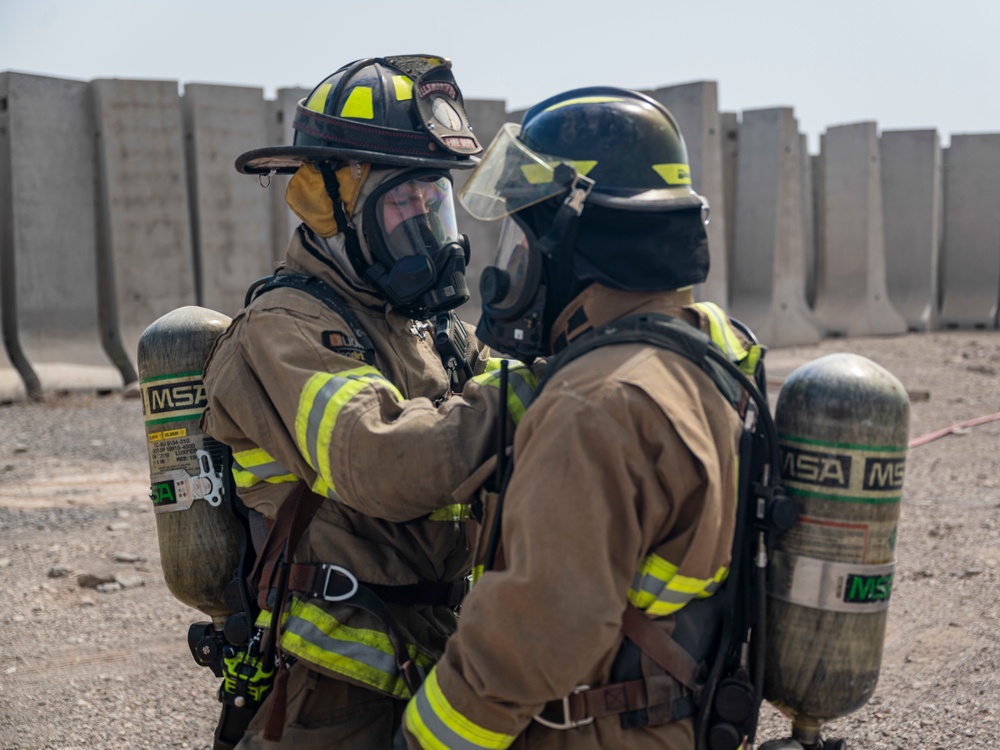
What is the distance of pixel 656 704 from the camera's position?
71.9 inches

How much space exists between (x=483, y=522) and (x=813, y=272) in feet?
45.1

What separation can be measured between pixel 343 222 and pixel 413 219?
177 mm

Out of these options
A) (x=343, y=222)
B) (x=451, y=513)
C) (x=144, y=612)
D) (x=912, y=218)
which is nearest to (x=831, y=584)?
(x=451, y=513)

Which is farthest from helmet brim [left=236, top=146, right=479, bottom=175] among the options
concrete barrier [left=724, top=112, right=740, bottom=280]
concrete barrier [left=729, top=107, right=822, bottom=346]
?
concrete barrier [left=724, top=112, right=740, bottom=280]

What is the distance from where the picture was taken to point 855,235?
46.2 feet

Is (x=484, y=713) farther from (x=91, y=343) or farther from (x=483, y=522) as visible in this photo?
(x=91, y=343)

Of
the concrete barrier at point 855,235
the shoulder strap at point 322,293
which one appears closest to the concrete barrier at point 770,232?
the concrete barrier at point 855,235

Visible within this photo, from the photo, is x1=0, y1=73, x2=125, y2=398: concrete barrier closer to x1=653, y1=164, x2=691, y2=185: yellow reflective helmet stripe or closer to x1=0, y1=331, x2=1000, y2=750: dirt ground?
x1=0, y1=331, x2=1000, y2=750: dirt ground

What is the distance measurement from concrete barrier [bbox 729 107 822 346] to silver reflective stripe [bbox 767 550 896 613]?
11.0 m

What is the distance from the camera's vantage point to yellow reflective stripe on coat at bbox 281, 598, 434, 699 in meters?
2.33

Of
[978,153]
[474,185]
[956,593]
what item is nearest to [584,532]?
[474,185]

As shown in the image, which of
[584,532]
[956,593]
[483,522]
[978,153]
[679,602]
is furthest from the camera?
[978,153]

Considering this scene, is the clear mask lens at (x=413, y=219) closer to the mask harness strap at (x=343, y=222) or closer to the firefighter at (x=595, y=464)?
the mask harness strap at (x=343, y=222)

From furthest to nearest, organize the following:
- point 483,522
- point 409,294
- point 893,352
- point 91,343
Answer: point 893,352, point 91,343, point 409,294, point 483,522
